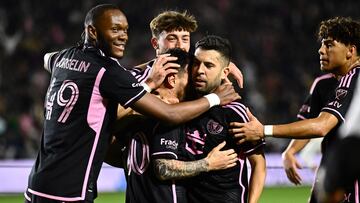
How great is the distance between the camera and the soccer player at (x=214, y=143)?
491cm

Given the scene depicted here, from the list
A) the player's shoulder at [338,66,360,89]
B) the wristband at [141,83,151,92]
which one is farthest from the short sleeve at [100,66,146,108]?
the player's shoulder at [338,66,360,89]

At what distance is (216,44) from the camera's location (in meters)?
5.02

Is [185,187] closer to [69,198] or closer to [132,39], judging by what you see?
[69,198]

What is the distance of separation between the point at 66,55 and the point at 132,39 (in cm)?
1094

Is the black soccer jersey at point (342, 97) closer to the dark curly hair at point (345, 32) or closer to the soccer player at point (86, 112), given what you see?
the dark curly hair at point (345, 32)

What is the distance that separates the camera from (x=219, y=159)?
15.8ft

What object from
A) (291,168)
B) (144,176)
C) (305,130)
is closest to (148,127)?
(144,176)

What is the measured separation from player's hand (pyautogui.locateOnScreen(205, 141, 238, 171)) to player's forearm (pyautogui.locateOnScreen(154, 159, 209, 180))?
0.11 ft

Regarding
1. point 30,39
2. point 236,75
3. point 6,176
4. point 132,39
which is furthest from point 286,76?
point 236,75

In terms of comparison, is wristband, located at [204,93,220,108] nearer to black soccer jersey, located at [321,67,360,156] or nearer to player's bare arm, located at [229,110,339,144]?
player's bare arm, located at [229,110,339,144]

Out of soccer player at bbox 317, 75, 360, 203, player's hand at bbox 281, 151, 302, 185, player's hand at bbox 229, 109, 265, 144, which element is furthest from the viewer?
player's hand at bbox 281, 151, 302, 185

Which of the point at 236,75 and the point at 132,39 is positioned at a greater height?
the point at 132,39

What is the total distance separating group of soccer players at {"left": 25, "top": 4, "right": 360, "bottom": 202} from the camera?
4.78m

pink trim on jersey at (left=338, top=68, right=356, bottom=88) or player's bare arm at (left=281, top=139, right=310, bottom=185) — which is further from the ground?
pink trim on jersey at (left=338, top=68, right=356, bottom=88)
